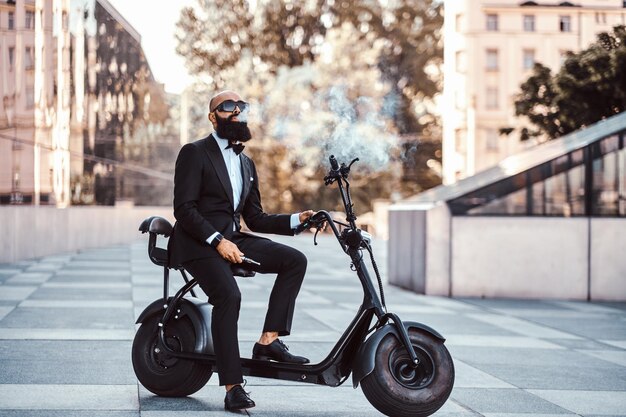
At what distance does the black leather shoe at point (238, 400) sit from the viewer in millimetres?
6125

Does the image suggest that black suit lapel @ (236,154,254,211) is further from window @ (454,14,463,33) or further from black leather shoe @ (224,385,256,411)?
window @ (454,14,463,33)

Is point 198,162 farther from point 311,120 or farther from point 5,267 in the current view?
point 311,120

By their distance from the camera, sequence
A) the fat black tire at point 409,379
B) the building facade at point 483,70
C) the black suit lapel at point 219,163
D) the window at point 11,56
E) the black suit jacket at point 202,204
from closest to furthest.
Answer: the fat black tire at point 409,379, the black suit jacket at point 202,204, the black suit lapel at point 219,163, the window at point 11,56, the building facade at point 483,70

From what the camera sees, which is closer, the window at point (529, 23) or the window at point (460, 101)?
the window at point (529, 23)

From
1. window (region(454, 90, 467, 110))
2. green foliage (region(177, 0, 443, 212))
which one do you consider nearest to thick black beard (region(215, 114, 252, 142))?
green foliage (region(177, 0, 443, 212))

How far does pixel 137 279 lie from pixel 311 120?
35.3 meters

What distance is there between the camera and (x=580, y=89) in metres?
21.4

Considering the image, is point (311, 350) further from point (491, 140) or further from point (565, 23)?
point (491, 140)

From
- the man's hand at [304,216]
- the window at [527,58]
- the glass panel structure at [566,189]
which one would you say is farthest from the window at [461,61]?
the man's hand at [304,216]

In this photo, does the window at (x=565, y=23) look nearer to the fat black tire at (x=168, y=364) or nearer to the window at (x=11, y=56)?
the window at (x=11, y=56)

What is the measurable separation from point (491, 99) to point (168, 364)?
2028 inches

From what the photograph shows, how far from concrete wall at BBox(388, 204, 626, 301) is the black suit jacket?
9349mm

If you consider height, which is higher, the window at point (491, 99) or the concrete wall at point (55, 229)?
the window at point (491, 99)

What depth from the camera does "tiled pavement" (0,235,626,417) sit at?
21.5 ft
